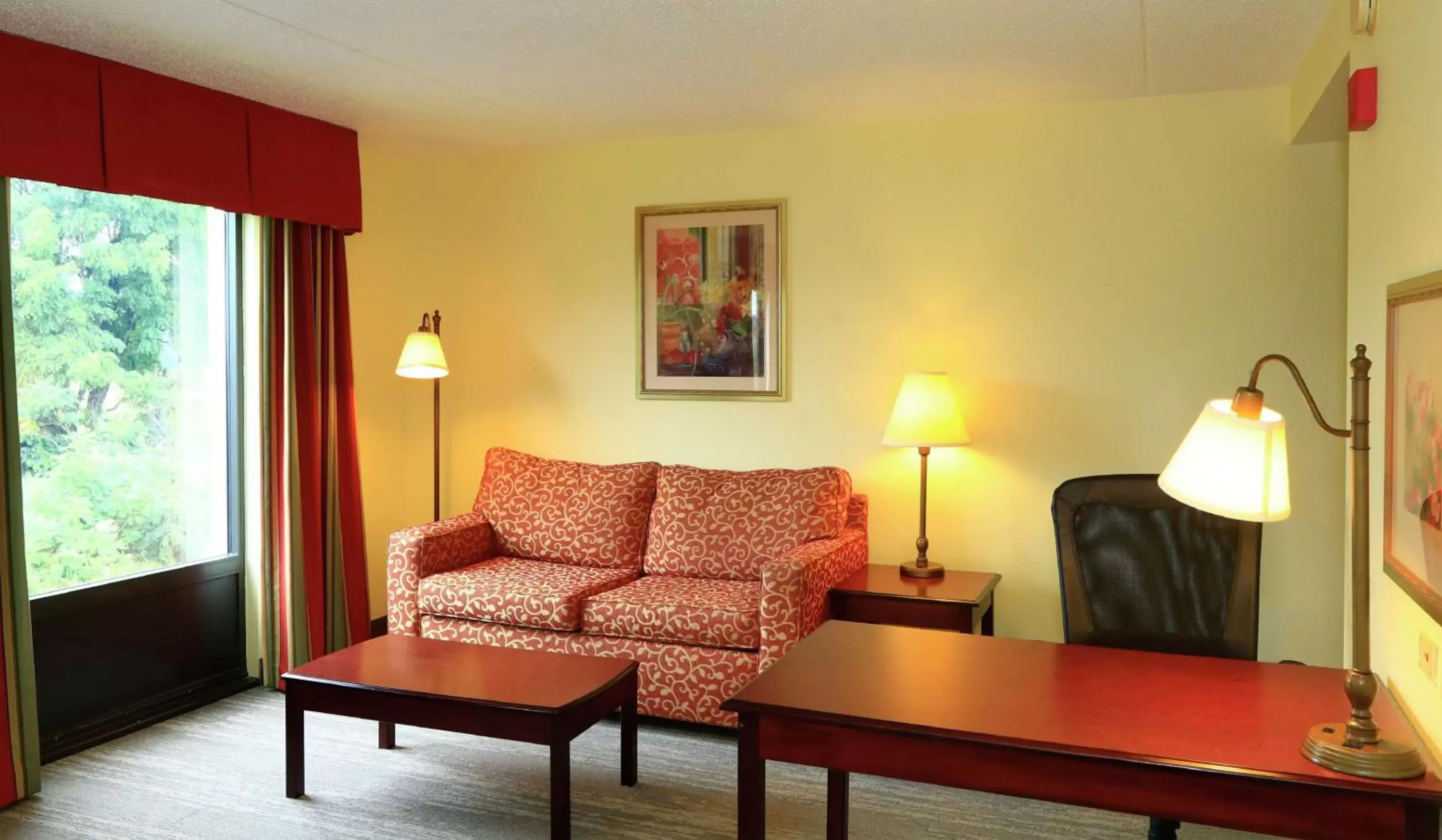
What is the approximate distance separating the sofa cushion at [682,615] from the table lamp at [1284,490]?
2262mm

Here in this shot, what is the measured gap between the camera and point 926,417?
4215 mm

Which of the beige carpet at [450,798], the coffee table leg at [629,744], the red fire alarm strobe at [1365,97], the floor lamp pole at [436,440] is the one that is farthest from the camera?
the floor lamp pole at [436,440]

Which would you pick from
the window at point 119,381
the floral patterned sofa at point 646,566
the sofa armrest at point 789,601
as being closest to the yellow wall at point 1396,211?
the sofa armrest at point 789,601

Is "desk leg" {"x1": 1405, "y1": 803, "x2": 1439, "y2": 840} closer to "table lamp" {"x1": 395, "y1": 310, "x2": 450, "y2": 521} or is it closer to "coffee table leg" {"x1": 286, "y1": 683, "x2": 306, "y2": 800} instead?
"coffee table leg" {"x1": 286, "y1": 683, "x2": 306, "y2": 800}

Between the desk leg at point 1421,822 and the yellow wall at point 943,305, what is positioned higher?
the yellow wall at point 943,305

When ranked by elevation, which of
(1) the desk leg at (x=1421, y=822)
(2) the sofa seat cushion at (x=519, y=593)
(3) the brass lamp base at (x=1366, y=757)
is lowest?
(2) the sofa seat cushion at (x=519, y=593)

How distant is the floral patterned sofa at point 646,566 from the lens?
3.94 metres

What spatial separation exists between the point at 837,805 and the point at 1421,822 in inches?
52.6

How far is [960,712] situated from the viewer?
2072 mm

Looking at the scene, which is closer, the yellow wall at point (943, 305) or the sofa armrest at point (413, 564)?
the yellow wall at point (943, 305)

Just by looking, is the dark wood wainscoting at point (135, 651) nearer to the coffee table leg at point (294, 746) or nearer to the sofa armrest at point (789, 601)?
the coffee table leg at point (294, 746)

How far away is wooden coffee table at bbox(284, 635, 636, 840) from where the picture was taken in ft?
10.1

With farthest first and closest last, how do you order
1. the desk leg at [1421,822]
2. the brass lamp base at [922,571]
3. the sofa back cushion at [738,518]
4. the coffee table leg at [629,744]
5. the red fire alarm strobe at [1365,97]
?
the sofa back cushion at [738,518] < the brass lamp base at [922,571] < the coffee table leg at [629,744] < the red fire alarm strobe at [1365,97] < the desk leg at [1421,822]

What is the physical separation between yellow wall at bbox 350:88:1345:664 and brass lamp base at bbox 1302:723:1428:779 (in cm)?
252
